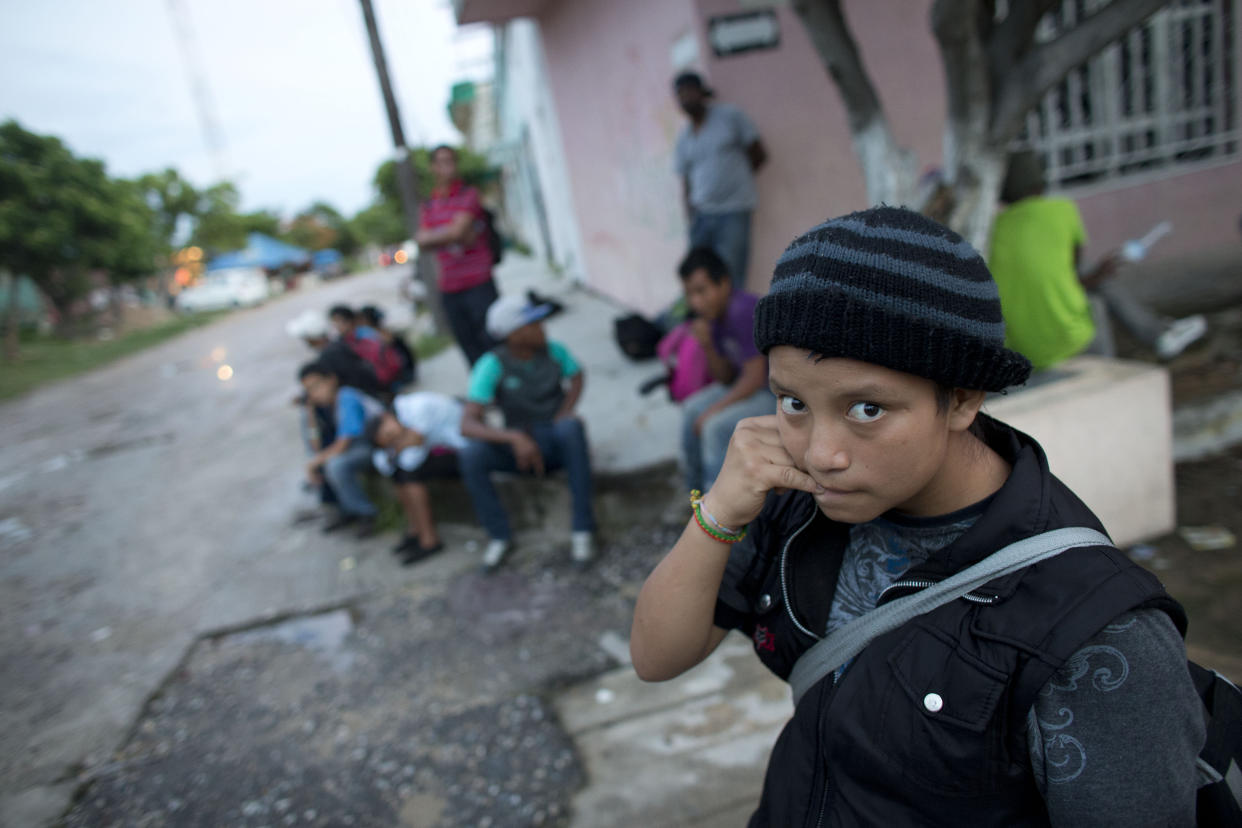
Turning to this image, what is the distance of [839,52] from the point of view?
305cm

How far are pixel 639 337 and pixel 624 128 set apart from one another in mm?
2529

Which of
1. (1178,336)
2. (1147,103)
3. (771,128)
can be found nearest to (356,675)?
(771,128)

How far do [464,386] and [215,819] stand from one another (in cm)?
467

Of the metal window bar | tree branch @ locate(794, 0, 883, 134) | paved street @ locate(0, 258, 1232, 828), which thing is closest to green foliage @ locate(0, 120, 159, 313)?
paved street @ locate(0, 258, 1232, 828)

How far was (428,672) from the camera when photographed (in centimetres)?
318

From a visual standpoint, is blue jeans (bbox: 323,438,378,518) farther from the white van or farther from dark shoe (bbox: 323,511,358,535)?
the white van

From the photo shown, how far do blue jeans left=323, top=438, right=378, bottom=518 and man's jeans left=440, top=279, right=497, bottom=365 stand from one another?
1.10 m

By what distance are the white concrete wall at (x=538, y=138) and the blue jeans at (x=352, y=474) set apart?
24.0ft

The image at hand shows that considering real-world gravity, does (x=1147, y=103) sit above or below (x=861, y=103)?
below

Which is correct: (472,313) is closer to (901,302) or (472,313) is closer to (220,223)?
(901,302)

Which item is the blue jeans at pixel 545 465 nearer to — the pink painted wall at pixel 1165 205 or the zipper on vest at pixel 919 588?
the zipper on vest at pixel 919 588

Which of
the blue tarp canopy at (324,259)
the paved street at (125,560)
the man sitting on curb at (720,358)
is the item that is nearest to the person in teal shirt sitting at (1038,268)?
the man sitting on curb at (720,358)

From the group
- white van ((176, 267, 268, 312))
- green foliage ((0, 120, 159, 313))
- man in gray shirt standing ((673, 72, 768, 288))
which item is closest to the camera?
man in gray shirt standing ((673, 72, 768, 288))

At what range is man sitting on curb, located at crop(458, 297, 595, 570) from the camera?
151 inches
